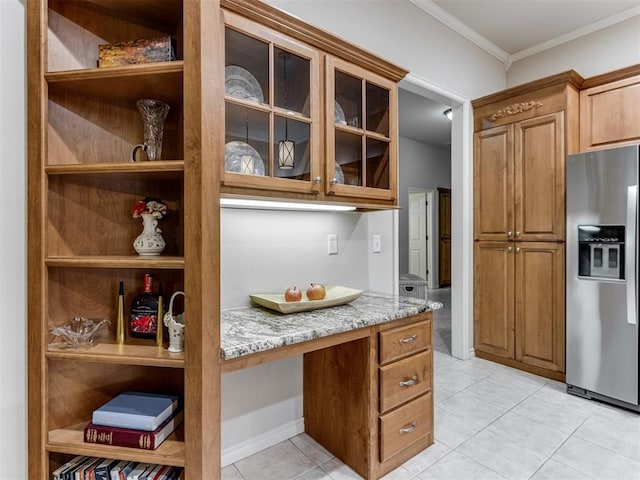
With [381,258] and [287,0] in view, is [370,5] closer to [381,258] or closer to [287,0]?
[287,0]

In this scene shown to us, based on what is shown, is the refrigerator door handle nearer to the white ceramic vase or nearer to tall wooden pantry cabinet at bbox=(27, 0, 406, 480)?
tall wooden pantry cabinet at bbox=(27, 0, 406, 480)

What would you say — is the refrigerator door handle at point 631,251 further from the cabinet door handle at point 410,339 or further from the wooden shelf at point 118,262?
the wooden shelf at point 118,262

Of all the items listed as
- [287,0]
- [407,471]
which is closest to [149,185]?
[287,0]

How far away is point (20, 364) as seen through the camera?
1.26 meters

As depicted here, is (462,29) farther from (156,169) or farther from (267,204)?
(156,169)

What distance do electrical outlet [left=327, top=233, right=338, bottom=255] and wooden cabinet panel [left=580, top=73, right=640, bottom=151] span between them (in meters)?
2.20

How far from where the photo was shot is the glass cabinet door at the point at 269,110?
4.75ft

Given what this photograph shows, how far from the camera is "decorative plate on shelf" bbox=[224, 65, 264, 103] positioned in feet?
4.77

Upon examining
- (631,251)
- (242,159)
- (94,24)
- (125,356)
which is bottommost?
(125,356)

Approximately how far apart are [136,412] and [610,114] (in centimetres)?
359

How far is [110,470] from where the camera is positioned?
1.27 metres

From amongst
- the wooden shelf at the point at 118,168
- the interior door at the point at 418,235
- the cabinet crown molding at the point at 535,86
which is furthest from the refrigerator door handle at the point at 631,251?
the interior door at the point at 418,235

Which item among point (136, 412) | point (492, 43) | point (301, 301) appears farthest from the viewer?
point (492, 43)

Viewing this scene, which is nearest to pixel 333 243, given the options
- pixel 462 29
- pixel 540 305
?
pixel 540 305
